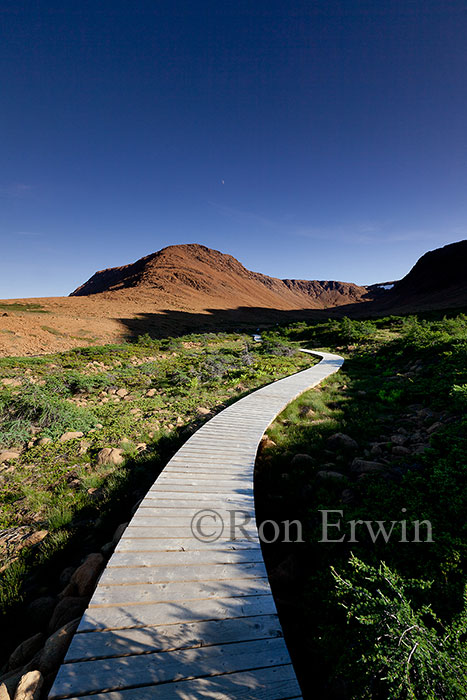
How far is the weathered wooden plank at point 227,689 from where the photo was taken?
1.68 meters

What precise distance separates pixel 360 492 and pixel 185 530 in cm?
252

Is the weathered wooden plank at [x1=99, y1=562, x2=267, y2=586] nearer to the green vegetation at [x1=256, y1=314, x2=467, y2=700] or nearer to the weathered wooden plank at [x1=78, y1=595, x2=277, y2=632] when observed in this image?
the weathered wooden plank at [x1=78, y1=595, x2=277, y2=632]

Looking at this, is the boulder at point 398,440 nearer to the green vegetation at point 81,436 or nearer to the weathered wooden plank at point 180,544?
the weathered wooden plank at point 180,544

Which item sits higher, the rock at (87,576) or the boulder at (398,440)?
the boulder at (398,440)

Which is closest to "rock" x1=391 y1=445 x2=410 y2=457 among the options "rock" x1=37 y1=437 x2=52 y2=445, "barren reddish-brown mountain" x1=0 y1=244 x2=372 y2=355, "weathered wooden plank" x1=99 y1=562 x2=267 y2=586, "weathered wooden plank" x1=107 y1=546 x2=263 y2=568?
"weathered wooden plank" x1=107 y1=546 x2=263 y2=568

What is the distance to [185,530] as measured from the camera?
3.11m

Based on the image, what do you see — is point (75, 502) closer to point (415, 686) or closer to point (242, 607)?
point (242, 607)

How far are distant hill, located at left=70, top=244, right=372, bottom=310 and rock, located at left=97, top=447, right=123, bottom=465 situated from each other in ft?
188

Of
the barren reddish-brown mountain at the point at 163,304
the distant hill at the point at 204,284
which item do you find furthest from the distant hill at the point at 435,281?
the distant hill at the point at 204,284

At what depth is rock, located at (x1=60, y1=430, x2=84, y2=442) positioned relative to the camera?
592cm

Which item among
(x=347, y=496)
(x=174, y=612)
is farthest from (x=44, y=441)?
(x=347, y=496)

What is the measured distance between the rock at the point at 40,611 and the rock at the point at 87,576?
27 centimetres

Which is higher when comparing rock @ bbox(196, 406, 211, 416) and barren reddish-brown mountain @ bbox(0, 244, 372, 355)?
barren reddish-brown mountain @ bbox(0, 244, 372, 355)

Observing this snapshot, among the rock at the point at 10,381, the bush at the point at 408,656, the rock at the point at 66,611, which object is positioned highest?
the rock at the point at 10,381
